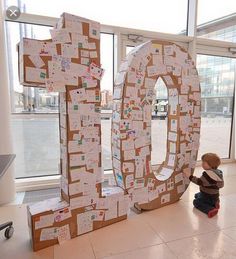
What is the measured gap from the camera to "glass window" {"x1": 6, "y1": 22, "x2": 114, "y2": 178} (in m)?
2.66

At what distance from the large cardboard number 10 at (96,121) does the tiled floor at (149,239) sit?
0.11 metres

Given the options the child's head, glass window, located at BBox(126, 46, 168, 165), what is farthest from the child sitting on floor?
glass window, located at BBox(126, 46, 168, 165)

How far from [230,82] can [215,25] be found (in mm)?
994

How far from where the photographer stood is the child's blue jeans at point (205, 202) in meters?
2.31

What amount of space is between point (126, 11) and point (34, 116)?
6.12 feet

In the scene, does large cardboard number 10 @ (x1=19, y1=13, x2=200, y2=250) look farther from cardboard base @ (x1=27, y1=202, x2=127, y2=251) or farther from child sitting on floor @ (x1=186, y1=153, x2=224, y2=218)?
child sitting on floor @ (x1=186, y1=153, x2=224, y2=218)

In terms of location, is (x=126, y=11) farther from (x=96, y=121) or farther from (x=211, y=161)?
(x=211, y=161)

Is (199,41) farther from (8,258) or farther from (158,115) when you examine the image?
(8,258)

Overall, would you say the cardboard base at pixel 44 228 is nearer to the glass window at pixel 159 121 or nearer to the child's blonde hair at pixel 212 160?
the child's blonde hair at pixel 212 160

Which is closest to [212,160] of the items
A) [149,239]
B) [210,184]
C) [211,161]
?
[211,161]

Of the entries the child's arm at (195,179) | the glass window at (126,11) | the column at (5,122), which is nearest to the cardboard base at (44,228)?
the column at (5,122)

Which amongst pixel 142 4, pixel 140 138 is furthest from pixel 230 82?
pixel 140 138

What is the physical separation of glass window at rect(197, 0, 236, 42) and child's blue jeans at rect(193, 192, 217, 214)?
2450mm

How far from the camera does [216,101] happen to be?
12.8 feet
